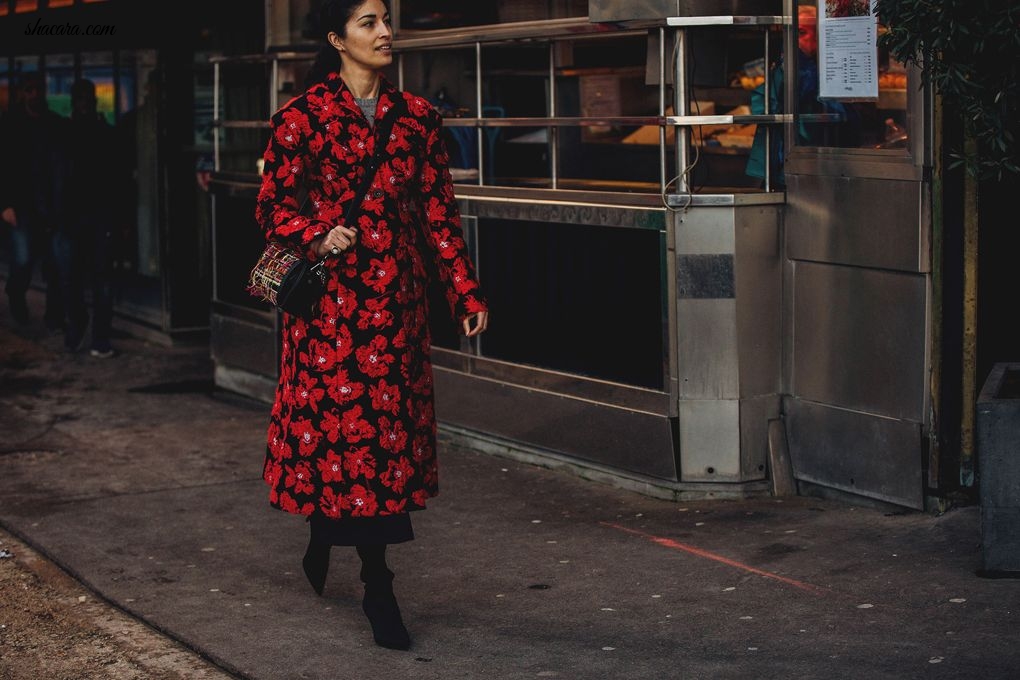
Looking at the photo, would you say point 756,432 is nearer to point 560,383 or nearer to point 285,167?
point 560,383

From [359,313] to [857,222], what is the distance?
2178mm

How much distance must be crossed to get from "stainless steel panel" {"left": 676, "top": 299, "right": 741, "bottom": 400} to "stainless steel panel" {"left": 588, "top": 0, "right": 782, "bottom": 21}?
111 cm

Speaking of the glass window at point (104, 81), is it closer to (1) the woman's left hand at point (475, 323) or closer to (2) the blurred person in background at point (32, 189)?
(2) the blurred person in background at point (32, 189)

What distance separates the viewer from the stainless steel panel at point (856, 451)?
6.27 m

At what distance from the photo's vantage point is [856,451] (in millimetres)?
6508

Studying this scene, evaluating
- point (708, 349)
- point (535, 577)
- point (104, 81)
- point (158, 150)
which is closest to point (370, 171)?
point (535, 577)

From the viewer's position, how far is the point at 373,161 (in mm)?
5125

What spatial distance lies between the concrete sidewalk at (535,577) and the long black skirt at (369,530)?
0.30 metres

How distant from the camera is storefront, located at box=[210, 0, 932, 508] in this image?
20.8 ft

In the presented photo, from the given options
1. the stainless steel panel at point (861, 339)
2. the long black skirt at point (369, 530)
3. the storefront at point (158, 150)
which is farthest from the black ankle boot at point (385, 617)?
the storefront at point (158, 150)

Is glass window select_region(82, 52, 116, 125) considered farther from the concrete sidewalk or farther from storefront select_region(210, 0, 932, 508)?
storefront select_region(210, 0, 932, 508)

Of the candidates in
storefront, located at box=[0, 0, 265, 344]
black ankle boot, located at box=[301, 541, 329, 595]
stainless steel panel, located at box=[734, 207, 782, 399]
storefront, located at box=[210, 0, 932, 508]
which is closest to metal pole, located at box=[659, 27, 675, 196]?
storefront, located at box=[210, 0, 932, 508]

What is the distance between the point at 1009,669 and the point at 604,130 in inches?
139

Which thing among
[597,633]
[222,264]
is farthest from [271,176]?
[222,264]
